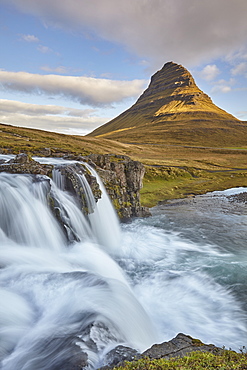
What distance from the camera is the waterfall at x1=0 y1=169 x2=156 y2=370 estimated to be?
7.09 m

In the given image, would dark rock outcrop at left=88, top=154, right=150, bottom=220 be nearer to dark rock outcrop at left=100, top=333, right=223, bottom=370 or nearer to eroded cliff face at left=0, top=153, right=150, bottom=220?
eroded cliff face at left=0, top=153, right=150, bottom=220

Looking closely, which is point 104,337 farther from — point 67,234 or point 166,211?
point 166,211

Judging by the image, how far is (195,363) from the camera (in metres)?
5.16

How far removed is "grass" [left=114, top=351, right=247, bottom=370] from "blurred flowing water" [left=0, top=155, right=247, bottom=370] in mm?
1378

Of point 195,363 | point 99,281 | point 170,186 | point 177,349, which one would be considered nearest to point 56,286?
point 99,281

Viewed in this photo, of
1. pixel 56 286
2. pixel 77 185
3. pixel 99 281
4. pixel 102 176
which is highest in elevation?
pixel 102 176

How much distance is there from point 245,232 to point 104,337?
19714 millimetres

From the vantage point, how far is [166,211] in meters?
Result: 31.7

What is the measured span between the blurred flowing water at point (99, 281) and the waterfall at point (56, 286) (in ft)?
0.14

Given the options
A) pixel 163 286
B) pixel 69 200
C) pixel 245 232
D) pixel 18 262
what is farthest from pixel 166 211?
pixel 18 262

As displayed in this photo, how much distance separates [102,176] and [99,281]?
15.7m

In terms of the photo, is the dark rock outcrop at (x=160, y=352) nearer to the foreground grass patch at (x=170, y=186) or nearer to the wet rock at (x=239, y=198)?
the foreground grass patch at (x=170, y=186)

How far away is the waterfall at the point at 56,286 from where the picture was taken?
7094mm

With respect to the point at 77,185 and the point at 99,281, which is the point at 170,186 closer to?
the point at 77,185
